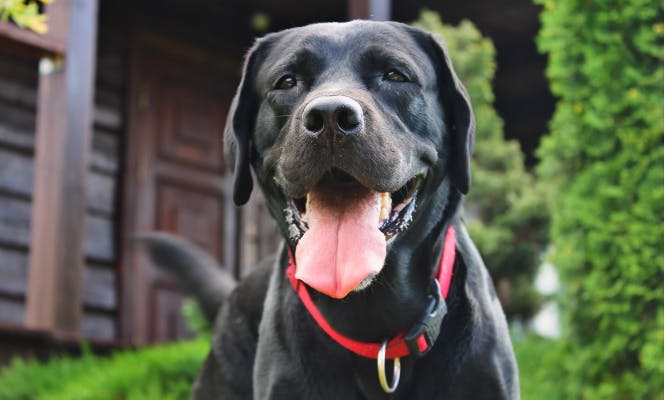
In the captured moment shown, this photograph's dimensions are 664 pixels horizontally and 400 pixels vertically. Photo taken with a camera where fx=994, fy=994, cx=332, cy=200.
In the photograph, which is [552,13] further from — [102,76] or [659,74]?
[102,76]

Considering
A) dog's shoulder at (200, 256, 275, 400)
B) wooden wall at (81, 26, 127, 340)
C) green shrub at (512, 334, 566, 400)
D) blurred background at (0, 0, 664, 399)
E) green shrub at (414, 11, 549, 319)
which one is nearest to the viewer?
dog's shoulder at (200, 256, 275, 400)

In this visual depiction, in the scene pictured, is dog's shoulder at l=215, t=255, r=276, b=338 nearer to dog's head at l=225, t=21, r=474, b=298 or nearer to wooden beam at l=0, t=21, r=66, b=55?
dog's head at l=225, t=21, r=474, b=298

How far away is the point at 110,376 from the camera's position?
4965 millimetres

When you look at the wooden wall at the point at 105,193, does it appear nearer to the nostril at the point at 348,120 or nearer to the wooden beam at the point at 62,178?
the wooden beam at the point at 62,178

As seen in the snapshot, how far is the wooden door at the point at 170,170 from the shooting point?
304 inches

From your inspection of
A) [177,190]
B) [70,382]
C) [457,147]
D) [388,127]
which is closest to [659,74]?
[457,147]

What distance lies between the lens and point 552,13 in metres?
4.80

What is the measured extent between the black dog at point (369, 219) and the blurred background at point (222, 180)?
1.32 meters

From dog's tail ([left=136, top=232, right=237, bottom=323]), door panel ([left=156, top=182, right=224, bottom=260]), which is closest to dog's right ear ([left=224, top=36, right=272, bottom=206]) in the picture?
dog's tail ([left=136, top=232, right=237, bottom=323])

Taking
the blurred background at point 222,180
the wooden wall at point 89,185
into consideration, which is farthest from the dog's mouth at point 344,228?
the wooden wall at point 89,185

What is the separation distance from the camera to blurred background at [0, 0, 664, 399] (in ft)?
14.7

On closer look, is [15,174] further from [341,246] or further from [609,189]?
[341,246]

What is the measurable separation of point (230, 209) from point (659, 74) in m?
4.75

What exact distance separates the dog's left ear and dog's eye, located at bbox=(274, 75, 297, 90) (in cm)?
38
